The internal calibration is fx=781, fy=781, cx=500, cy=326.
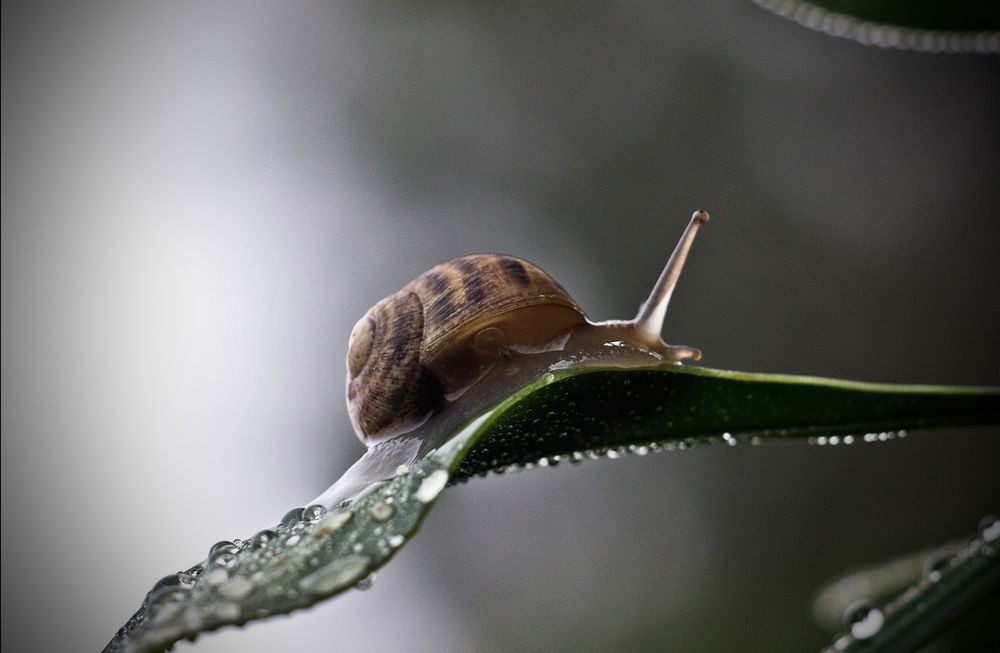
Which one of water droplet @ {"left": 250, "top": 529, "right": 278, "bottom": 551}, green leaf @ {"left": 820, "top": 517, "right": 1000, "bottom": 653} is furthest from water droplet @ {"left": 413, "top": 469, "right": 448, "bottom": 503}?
green leaf @ {"left": 820, "top": 517, "right": 1000, "bottom": 653}

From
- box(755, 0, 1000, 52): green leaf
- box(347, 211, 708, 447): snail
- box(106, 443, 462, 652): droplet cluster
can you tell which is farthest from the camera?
box(347, 211, 708, 447): snail

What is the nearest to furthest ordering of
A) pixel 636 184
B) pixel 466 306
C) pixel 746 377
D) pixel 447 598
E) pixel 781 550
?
pixel 746 377 → pixel 466 306 → pixel 781 550 → pixel 447 598 → pixel 636 184

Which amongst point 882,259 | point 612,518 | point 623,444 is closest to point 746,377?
point 623,444

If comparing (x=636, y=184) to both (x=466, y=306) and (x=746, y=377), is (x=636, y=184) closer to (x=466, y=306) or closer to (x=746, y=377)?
(x=466, y=306)

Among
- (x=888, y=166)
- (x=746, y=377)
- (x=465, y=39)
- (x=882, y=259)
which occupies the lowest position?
(x=882, y=259)

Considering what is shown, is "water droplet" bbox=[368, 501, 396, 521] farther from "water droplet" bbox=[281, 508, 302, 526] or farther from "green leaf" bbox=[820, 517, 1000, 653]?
"green leaf" bbox=[820, 517, 1000, 653]

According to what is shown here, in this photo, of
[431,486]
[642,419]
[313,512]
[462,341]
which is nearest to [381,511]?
[431,486]

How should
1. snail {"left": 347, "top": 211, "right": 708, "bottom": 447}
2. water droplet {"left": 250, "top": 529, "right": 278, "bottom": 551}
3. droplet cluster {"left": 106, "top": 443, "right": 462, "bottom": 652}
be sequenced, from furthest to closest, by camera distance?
snail {"left": 347, "top": 211, "right": 708, "bottom": 447}, water droplet {"left": 250, "top": 529, "right": 278, "bottom": 551}, droplet cluster {"left": 106, "top": 443, "right": 462, "bottom": 652}
